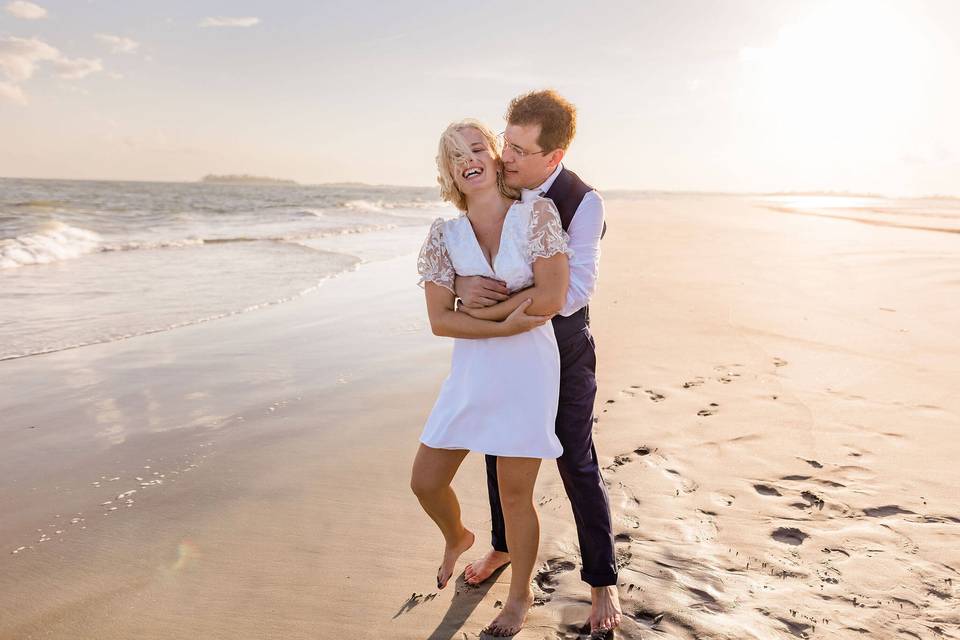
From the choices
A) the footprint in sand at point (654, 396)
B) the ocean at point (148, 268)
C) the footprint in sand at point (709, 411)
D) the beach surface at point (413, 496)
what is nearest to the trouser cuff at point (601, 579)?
the beach surface at point (413, 496)

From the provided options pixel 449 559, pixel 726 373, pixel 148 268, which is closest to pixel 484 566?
pixel 449 559

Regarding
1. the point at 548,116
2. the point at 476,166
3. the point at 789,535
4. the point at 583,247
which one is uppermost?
the point at 548,116

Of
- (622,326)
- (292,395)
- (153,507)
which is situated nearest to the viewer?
(153,507)

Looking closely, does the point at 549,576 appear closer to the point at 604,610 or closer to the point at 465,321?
the point at 604,610

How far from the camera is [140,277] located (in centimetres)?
1177

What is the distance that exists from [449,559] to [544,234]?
1.44 m

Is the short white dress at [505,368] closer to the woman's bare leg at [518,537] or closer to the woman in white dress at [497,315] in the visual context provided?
the woman in white dress at [497,315]

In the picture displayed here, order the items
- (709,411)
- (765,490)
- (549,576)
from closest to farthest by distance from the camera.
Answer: (549,576) < (765,490) < (709,411)

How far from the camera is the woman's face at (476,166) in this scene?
234cm

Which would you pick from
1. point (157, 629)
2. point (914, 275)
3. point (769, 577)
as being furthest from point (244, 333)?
point (914, 275)

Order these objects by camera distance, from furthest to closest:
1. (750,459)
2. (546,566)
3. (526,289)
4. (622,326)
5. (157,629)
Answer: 1. (622,326)
2. (750,459)
3. (546,566)
4. (157,629)
5. (526,289)

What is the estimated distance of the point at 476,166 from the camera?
7.67 ft

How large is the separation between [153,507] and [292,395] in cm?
182

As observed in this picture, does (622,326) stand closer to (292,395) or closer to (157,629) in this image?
(292,395)
